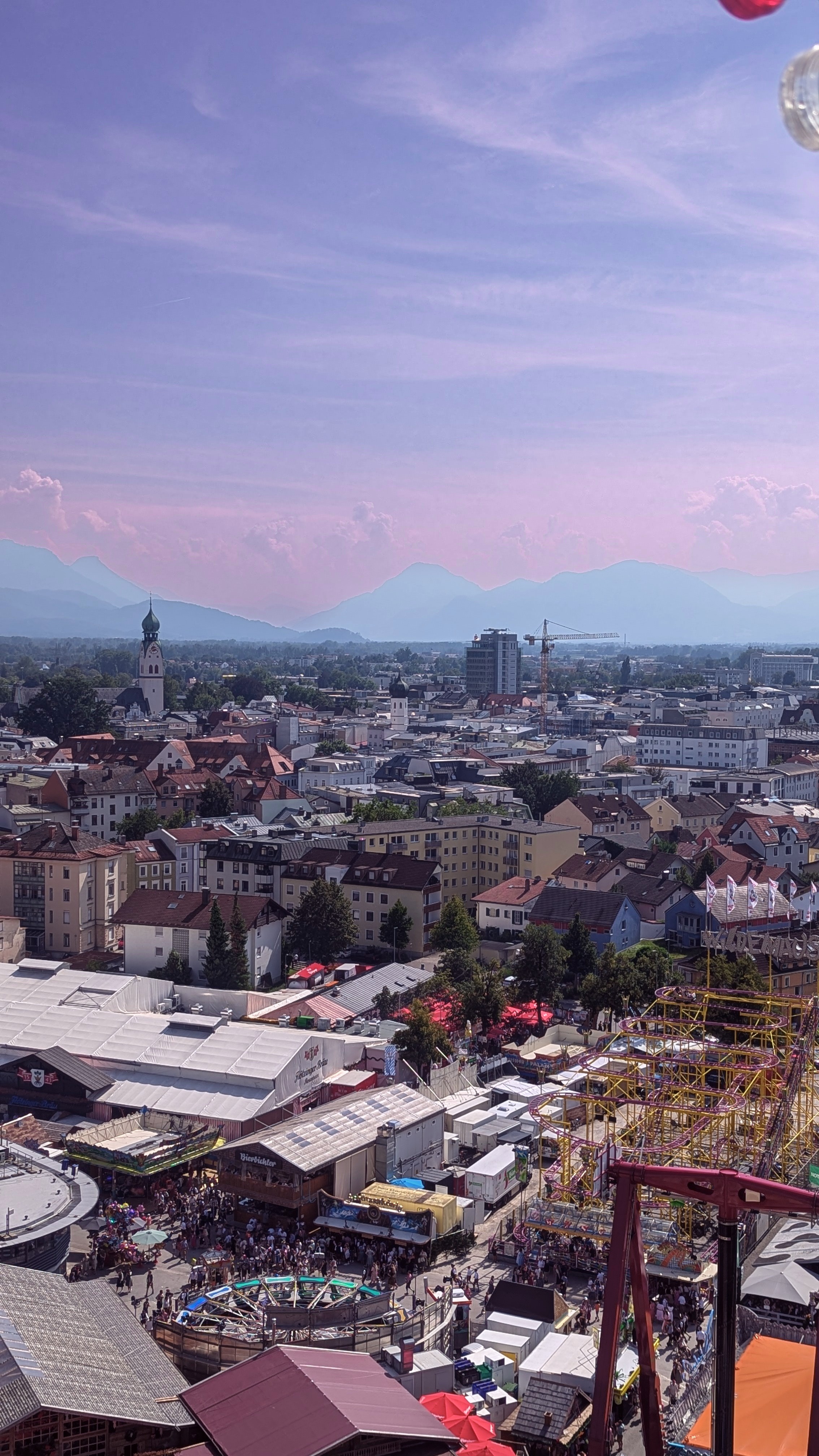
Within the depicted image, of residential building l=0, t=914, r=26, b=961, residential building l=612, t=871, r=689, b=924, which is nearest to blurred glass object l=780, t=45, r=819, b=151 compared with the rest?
residential building l=0, t=914, r=26, b=961

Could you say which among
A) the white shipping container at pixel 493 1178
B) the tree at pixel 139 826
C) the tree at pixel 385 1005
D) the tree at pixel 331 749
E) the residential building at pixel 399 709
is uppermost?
the residential building at pixel 399 709

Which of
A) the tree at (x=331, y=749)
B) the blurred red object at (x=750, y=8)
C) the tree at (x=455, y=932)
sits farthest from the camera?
the tree at (x=331, y=749)

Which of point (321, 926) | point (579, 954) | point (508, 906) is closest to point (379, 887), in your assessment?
point (321, 926)

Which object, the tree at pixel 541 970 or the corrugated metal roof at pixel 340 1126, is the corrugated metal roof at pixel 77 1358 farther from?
the tree at pixel 541 970

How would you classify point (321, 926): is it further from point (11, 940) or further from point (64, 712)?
point (64, 712)

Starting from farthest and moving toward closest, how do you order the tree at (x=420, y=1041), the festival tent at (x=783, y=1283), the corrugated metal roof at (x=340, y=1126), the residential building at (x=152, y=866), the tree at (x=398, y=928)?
the residential building at (x=152, y=866)
the tree at (x=398, y=928)
the tree at (x=420, y=1041)
the corrugated metal roof at (x=340, y=1126)
the festival tent at (x=783, y=1283)

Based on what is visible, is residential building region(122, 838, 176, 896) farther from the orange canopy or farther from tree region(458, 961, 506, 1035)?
the orange canopy

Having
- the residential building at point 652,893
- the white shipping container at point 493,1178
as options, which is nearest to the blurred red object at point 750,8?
the white shipping container at point 493,1178
